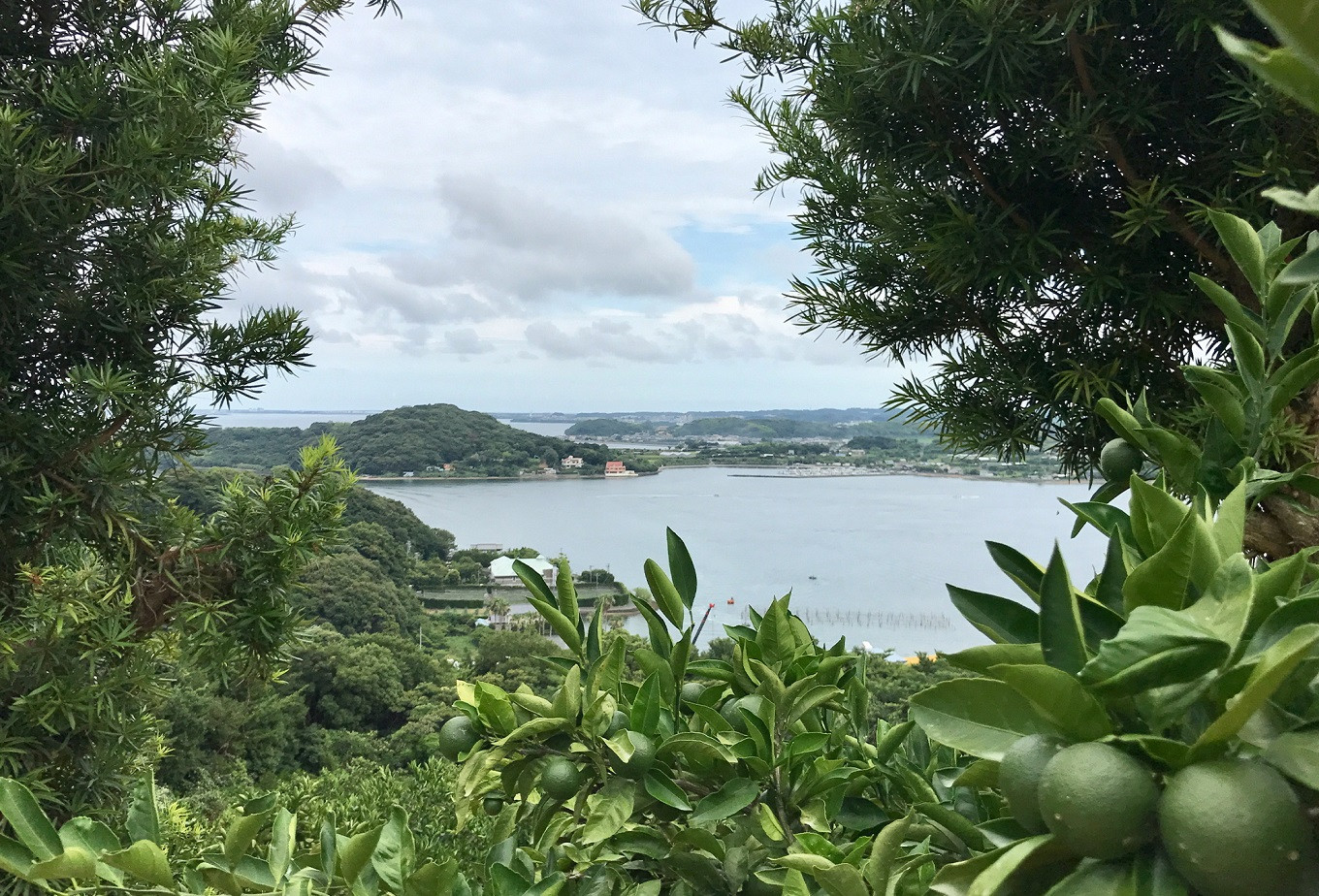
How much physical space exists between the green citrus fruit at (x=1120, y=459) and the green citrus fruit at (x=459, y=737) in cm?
49

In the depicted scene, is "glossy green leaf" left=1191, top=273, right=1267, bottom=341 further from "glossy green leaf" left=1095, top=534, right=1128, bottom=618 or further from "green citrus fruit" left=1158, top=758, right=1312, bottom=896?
"green citrus fruit" left=1158, top=758, right=1312, bottom=896

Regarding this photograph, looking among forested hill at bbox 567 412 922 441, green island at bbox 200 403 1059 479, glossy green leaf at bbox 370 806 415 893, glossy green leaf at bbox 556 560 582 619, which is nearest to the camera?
glossy green leaf at bbox 370 806 415 893

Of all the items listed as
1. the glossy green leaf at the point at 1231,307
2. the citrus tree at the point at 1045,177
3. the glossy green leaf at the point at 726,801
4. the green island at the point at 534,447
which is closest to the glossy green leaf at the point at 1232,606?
the glossy green leaf at the point at 1231,307

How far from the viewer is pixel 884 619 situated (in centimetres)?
642

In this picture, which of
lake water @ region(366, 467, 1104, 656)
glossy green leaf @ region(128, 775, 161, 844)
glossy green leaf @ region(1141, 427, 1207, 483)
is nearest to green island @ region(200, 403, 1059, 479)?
lake water @ region(366, 467, 1104, 656)

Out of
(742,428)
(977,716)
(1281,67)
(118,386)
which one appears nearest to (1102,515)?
(977,716)

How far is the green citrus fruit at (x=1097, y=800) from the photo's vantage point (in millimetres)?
226

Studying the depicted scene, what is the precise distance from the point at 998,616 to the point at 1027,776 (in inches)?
3.1

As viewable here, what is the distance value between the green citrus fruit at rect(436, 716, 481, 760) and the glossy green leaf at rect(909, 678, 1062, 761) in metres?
0.41

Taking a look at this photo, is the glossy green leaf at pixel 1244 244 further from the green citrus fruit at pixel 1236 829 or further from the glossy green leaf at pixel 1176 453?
the green citrus fruit at pixel 1236 829

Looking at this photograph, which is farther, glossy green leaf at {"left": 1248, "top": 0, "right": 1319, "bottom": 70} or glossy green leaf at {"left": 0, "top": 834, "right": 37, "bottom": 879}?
glossy green leaf at {"left": 0, "top": 834, "right": 37, "bottom": 879}

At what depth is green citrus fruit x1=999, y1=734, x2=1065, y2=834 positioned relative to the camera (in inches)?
10.0

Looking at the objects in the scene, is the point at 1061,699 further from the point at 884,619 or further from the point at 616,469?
the point at 616,469

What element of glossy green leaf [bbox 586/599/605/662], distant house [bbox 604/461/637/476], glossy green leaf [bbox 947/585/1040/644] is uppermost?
glossy green leaf [bbox 947/585/1040/644]
